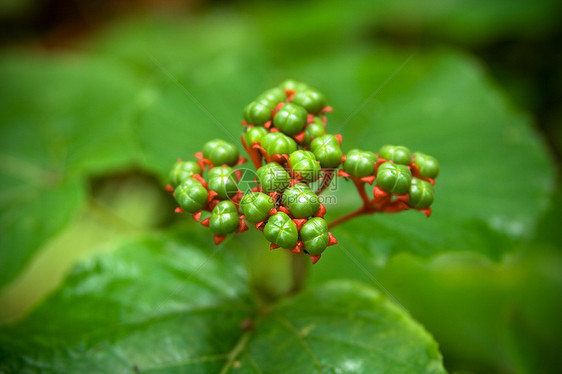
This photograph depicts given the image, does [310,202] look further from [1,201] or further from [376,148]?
[1,201]

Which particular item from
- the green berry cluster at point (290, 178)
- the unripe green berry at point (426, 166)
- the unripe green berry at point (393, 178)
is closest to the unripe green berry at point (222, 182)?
the green berry cluster at point (290, 178)

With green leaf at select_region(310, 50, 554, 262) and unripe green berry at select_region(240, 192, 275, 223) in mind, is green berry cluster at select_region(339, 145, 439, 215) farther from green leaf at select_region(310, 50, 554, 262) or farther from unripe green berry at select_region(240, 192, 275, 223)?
green leaf at select_region(310, 50, 554, 262)

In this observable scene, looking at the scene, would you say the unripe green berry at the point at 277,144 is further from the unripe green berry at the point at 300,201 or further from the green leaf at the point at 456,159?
the green leaf at the point at 456,159

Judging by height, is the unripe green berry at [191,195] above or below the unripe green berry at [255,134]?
below

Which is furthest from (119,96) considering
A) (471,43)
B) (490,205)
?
(471,43)

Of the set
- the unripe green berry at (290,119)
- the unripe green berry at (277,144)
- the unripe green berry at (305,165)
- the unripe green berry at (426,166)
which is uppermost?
the unripe green berry at (290,119)

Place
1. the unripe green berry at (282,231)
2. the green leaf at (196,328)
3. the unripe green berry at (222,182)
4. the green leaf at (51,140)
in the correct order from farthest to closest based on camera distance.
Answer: the green leaf at (51,140), the green leaf at (196,328), the unripe green berry at (222,182), the unripe green berry at (282,231)
